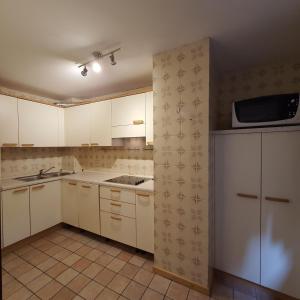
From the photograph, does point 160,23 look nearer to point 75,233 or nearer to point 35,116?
point 35,116

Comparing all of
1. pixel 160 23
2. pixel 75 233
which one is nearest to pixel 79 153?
pixel 75 233

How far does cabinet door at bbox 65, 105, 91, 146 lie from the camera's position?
269 cm

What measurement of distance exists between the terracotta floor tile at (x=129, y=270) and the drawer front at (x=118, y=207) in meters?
0.51

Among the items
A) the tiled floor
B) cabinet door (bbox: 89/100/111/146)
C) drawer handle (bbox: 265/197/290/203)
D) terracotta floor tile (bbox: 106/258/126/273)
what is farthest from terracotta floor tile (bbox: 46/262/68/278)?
drawer handle (bbox: 265/197/290/203)

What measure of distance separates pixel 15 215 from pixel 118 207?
4.14ft

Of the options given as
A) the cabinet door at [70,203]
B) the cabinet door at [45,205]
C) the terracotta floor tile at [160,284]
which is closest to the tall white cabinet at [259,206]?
the terracotta floor tile at [160,284]

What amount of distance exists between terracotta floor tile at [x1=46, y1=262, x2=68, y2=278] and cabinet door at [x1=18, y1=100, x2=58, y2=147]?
1.59 meters

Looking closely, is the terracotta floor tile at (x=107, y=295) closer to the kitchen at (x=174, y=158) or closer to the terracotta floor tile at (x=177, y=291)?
the kitchen at (x=174, y=158)

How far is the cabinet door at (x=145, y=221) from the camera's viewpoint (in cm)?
193

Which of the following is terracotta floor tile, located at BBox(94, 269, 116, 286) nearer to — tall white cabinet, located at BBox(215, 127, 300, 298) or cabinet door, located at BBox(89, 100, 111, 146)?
tall white cabinet, located at BBox(215, 127, 300, 298)

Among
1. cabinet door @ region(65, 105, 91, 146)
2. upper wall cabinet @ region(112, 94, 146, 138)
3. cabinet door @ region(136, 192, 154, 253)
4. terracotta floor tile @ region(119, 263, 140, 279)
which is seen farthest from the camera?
cabinet door @ region(65, 105, 91, 146)

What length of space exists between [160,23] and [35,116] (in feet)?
7.10

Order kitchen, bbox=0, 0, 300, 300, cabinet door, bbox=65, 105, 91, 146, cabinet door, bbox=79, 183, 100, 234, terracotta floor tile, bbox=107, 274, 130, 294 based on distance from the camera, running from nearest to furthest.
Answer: kitchen, bbox=0, 0, 300, 300
terracotta floor tile, bbox=107, 274, 130, 294
cabinet door, bbox=79, 183, 100, 234
cabinet door, bbox=65, 105, 91, 146

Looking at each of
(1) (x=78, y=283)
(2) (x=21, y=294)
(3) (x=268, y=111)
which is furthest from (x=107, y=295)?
(3) (x=268, y=111)
